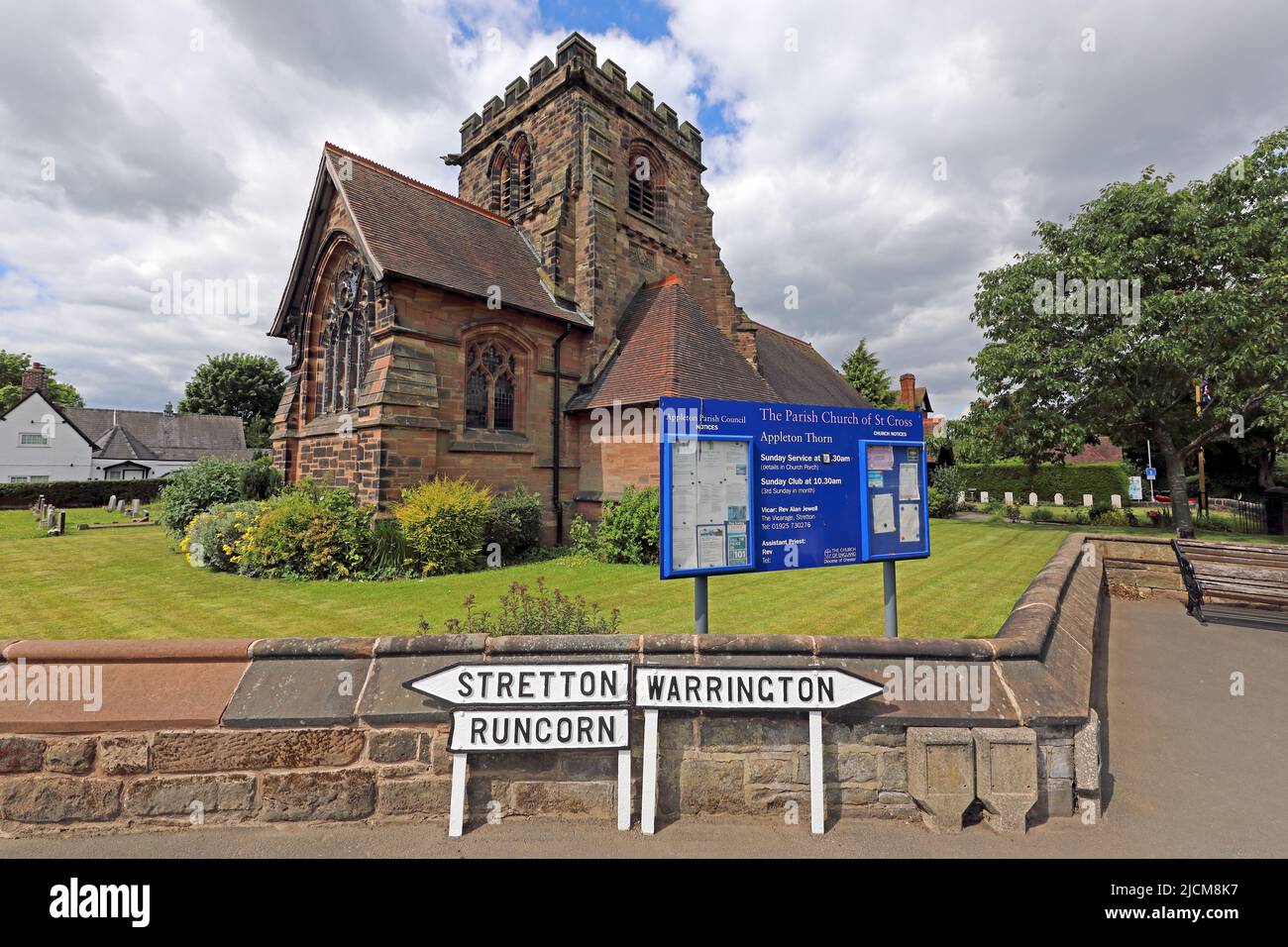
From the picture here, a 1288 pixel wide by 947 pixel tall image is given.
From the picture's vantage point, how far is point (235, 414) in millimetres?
61188

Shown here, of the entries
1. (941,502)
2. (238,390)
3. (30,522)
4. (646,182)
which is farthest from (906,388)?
(238,390)

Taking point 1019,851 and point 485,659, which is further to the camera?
point 485,659

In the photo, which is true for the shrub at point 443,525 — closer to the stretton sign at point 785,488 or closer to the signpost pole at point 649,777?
the stretton sign at point 785,488

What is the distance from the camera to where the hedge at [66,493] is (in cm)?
3062

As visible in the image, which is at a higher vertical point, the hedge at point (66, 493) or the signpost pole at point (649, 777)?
the hedge at point (66, 493)

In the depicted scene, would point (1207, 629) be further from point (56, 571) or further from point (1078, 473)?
point (1078, 473)

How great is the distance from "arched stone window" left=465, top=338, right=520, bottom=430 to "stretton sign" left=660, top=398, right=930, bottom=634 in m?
11.3

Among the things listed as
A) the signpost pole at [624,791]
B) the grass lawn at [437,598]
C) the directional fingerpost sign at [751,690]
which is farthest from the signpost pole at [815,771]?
the grass lawn at [437,598]

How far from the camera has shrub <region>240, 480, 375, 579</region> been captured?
10.7 metres

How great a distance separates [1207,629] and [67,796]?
39.4 feet

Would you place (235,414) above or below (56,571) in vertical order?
above

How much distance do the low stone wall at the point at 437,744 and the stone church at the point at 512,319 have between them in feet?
29.8
